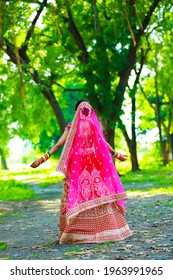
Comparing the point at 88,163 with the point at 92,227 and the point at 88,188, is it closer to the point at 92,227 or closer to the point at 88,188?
the point at 88,188

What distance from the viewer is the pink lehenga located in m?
10.3

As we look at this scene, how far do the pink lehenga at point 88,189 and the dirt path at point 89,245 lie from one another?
0.26 metres

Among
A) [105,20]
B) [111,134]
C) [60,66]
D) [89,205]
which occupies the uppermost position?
[105,20]

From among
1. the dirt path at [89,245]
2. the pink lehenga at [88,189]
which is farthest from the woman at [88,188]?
the dirt path at [89,245]

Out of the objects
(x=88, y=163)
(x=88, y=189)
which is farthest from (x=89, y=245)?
(x=88, y=163)

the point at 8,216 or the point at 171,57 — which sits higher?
the point at 171,57

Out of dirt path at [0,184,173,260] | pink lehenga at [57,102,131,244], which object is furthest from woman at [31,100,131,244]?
dirt path at [0,184,173,260]

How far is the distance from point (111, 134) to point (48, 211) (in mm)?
11841
